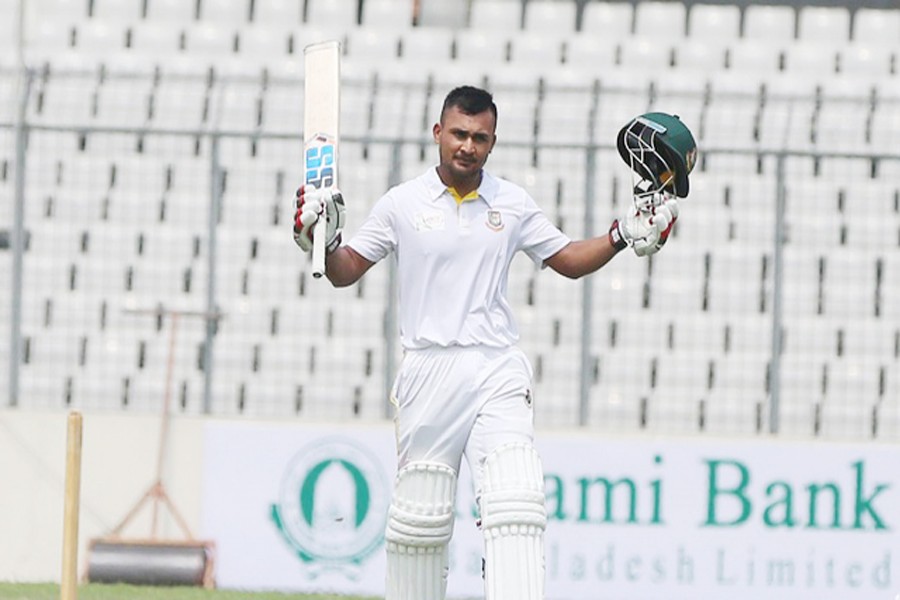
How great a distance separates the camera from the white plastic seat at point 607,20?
43.2 ft

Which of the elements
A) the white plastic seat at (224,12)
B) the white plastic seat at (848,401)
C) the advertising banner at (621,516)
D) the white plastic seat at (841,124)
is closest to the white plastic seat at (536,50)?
the white plastic seat at (224,12)

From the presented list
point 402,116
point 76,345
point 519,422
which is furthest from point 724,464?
point 519,422

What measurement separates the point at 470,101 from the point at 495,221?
0.39 metres

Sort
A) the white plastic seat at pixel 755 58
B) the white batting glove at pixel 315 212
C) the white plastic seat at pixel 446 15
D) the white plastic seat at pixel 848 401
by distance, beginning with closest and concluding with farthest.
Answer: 1. the white batting glove at pixel 315 212
2. the white plastic seat at pixel 848 401
3. the white plastic seat at pixel 755 58
4. the white plastic seat at pixel 446 15

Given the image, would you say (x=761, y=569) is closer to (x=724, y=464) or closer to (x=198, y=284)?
(x=724, y=464)

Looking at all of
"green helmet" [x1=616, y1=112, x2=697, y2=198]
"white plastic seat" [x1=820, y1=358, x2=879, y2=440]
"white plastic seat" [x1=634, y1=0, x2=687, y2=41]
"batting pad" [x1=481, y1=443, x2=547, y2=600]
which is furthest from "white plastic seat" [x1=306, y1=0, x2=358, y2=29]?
"batting pad" [x1=481, y1=443, x2=547, y2=600]

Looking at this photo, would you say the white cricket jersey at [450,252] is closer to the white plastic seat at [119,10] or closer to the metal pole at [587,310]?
the metal pole at [587,310]

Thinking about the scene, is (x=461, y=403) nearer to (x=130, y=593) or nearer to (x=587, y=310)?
(x=130, y=593)

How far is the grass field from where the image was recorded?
28.2ft

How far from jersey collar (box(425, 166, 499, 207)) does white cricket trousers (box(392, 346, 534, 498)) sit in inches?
18.0

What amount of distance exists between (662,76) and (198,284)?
3451 millimetres

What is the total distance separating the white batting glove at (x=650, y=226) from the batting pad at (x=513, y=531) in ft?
2.34

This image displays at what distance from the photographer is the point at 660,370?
34.7 feet

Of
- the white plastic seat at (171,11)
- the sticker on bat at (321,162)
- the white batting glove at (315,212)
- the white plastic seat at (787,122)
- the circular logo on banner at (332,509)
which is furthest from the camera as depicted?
the white plastic seat at (171,11)
